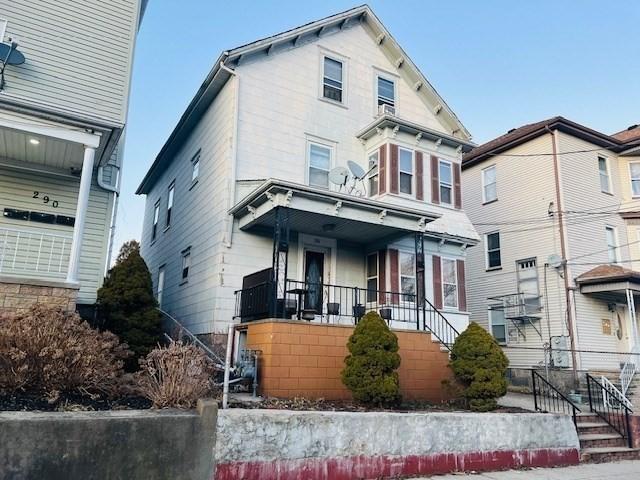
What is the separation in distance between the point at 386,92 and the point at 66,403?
43.2ft

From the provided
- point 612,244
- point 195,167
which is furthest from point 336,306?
point 612,244

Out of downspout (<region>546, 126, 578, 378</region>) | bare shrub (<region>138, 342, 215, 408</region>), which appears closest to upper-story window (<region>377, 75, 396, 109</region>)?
downspout (<region>546, 126, 578, 378</region>)

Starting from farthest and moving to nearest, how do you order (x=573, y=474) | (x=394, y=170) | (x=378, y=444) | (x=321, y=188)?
(x=394, y=170), (x=321, y=188), (x=573, y=474), (x=378, y=444)

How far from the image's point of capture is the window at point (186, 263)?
1373 cm

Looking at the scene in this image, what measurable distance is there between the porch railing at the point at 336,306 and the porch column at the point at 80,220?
3412mm

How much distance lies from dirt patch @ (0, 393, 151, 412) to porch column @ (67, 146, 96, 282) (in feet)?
10.1

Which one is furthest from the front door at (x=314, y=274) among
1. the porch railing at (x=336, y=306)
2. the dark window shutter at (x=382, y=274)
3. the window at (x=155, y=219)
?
the window at (x=155, y=219)

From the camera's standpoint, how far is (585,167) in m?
18.4

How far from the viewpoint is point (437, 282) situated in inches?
551

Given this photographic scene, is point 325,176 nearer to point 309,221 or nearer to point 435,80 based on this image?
point 309,221

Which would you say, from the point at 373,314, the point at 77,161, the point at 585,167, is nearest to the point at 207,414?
the point at 373,314

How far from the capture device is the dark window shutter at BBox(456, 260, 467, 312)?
14.3 m

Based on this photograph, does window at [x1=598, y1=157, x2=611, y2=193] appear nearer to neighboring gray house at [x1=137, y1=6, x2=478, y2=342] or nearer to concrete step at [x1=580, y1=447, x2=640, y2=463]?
neighboring gray house at [x1=137, y1=6, x2=478, y2=342]

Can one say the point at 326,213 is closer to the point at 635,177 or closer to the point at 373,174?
the point at 373,174
